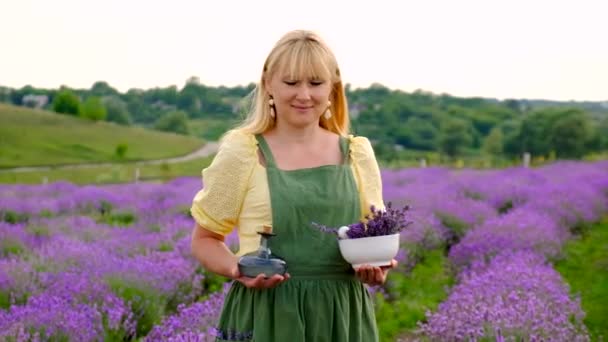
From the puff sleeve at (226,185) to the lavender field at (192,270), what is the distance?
121 centimetres

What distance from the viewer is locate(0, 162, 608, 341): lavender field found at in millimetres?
4441

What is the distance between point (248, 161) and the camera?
253 centimetres

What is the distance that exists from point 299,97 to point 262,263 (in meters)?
0.52

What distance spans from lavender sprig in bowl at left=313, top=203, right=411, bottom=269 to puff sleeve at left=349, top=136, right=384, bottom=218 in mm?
170

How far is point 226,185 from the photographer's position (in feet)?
8.26

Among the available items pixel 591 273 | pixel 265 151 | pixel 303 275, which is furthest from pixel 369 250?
pixel 591 273

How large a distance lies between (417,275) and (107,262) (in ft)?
9.73

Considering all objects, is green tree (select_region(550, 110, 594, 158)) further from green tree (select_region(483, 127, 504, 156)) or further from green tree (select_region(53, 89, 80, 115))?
green tree (select_region(53, 89, 80, 115))

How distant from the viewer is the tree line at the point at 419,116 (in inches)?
2277

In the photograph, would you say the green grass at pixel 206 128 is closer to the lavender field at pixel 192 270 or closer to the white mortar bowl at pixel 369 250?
the lavender field at pixel 192 270

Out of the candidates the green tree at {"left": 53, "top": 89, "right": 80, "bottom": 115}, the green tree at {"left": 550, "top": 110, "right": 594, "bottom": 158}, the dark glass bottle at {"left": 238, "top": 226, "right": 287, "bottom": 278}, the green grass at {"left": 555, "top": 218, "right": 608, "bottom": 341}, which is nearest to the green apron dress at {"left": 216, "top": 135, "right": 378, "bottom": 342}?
the dark glass bottle at {"left": 238, "top": 226, "right": 287, "bottom": 278}

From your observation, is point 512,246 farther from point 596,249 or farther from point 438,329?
point 438,329

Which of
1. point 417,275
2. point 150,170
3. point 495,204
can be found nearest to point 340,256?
point 417,275

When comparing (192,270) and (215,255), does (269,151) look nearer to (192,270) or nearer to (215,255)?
(215,255)
